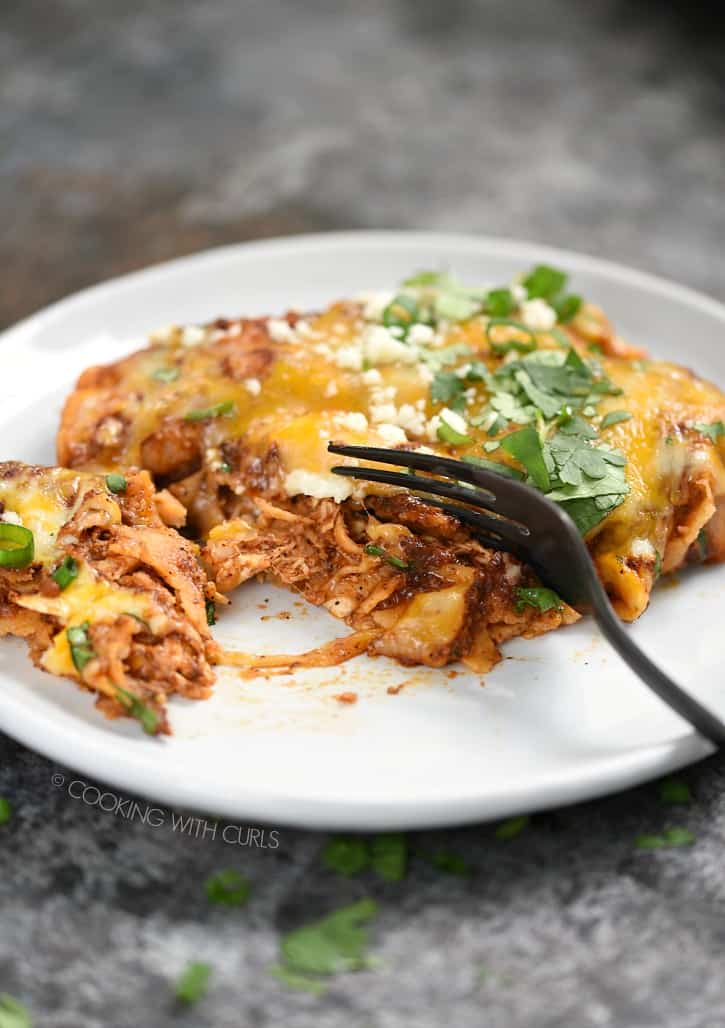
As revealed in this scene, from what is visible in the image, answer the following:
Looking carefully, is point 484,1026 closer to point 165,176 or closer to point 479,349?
point 479,349

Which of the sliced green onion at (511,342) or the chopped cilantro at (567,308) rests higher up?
the sliced green onion at (511,342)

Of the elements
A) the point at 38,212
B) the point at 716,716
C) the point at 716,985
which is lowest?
the point at 38,212

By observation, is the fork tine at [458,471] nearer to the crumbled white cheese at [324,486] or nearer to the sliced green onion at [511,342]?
the crumbled white cheese at [324,486]

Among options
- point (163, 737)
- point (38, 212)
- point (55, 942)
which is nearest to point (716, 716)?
point (163, 737)

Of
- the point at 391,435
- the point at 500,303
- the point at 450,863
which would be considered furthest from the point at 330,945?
the point at 500,303

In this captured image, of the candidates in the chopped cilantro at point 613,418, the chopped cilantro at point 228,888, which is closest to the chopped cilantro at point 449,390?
the chopped cilantro at point 613,418
